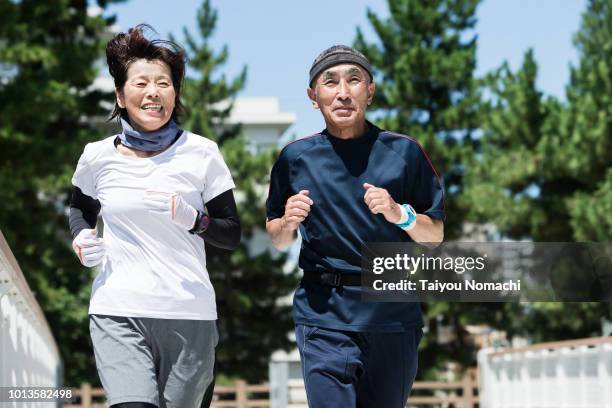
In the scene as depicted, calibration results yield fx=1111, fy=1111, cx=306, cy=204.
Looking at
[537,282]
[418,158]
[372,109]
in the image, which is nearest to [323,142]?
[418,158]

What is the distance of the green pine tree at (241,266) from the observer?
33531 millimetres

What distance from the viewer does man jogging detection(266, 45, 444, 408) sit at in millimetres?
4520

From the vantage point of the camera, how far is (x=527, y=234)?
28594 millimetres

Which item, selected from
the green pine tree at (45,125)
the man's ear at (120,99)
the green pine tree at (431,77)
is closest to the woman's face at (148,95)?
the man's ear at (120,99)

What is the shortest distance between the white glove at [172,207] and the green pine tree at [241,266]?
95.0 feet

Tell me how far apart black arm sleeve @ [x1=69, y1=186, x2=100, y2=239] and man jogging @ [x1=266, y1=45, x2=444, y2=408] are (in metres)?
0.74

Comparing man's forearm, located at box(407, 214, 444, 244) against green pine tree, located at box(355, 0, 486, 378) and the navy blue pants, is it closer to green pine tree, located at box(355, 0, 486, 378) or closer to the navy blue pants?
the navy blue pants

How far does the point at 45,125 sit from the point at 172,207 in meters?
20.7

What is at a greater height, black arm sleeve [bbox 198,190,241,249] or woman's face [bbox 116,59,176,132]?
woman's face [bbox 116,59,176,132]

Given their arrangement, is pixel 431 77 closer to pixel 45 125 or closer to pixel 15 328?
pixel 45 125

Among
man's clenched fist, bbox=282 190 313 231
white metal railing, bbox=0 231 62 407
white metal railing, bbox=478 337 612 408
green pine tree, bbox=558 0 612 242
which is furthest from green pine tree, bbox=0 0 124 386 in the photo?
man's clenched fist, bbox=282 190 313 231

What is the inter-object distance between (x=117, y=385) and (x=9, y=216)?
21063 mm

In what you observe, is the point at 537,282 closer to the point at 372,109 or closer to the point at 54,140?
the point at 54,140

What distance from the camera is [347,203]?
15.1 ft
